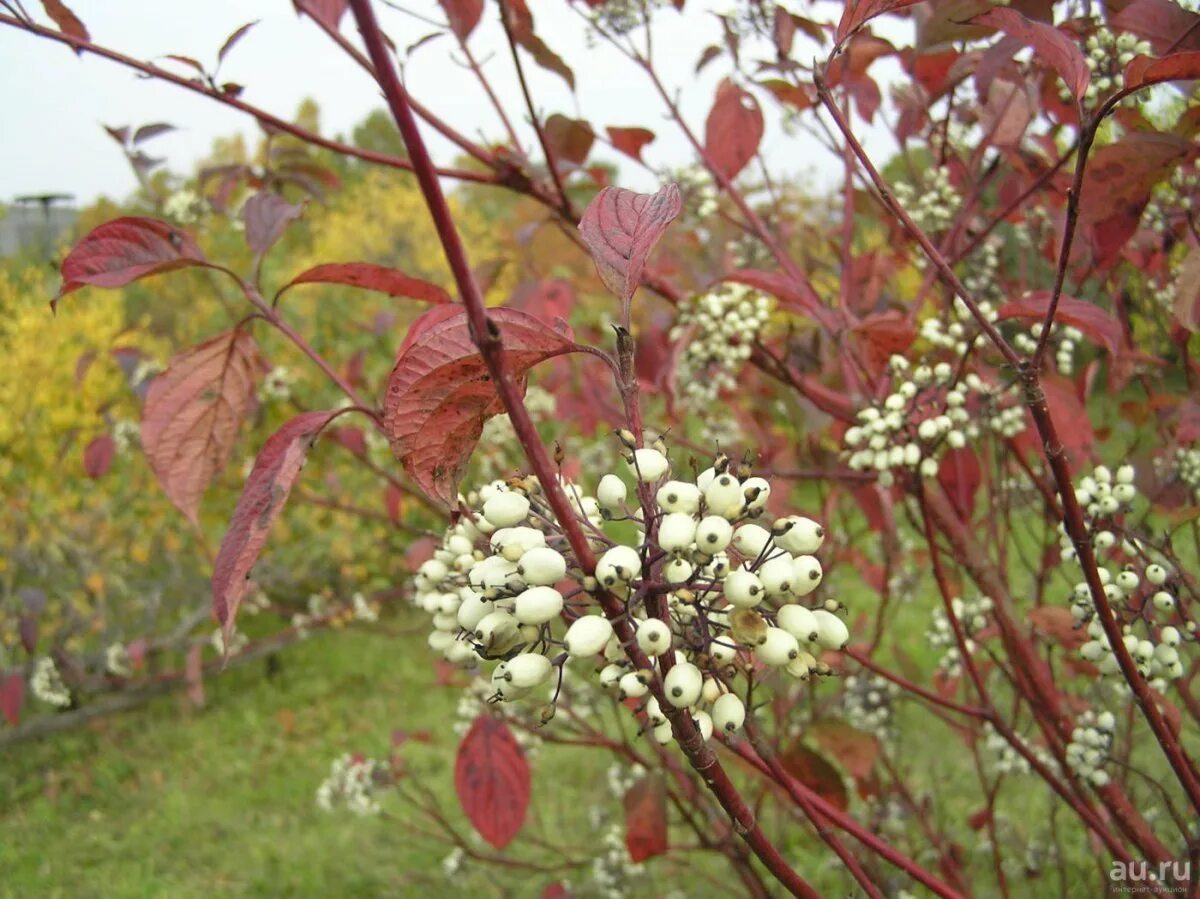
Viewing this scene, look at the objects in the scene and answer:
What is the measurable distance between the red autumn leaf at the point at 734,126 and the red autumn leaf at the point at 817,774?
35.1 inches

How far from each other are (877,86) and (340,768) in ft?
6.99

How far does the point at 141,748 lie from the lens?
3.89 metres

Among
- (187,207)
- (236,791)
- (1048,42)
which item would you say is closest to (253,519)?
(1048,42)

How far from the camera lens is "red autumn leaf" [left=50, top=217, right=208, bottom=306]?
771 mm

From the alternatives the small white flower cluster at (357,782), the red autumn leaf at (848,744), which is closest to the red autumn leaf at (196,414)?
the red autumn leaf at (848,744)

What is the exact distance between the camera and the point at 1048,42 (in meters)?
0.62

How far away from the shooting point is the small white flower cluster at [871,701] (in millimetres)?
1959

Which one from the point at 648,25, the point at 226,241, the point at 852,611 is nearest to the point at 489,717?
the point at 648,25

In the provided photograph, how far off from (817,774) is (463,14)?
118 cm

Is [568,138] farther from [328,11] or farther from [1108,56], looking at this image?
[1108,56]

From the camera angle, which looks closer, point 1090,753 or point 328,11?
point 1090,753

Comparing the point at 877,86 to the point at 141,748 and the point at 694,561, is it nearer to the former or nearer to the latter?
the point at 694,561

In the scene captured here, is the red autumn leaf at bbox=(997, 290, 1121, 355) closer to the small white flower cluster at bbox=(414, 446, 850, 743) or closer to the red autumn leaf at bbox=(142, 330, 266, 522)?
the small white flower cluster at bbox=(414, 446, 850, 743)

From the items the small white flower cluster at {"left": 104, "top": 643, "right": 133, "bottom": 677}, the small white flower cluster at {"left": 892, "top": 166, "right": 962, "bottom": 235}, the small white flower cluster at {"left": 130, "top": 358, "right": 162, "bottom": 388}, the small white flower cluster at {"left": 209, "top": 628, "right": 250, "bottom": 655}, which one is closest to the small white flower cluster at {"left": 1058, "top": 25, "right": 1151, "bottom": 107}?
A: the small white flower cluster at {"left": 892, "top": 166, "right": 962, "bottom": 235}
